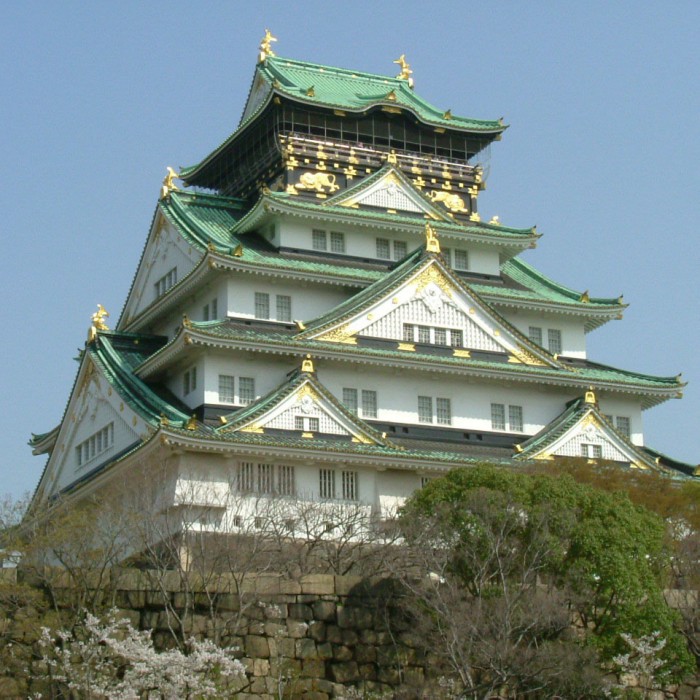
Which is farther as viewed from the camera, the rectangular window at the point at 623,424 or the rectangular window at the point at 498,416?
the rectangular window at the point at 623,424

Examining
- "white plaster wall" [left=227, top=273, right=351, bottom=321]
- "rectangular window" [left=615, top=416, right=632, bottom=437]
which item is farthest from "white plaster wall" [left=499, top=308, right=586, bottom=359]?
"white plaster wall" [left=227, top=273, right=351, bottom=321]

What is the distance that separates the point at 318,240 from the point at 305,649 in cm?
2115

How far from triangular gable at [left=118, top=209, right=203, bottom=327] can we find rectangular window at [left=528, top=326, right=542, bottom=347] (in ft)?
39.9

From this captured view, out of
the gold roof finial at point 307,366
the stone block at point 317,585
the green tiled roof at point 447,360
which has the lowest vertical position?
the stone block at point 317,585

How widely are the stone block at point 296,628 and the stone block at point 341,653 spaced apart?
776mm

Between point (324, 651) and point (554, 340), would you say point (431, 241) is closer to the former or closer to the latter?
point (554, 340)

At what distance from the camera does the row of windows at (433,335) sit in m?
49.9

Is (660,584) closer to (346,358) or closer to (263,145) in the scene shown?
(346,358)

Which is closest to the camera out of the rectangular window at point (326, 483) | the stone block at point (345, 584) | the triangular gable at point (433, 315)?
the stone block at point (345, 584)

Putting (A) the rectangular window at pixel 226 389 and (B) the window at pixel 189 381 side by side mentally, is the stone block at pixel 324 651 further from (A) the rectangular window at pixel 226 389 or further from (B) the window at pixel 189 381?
(B) the window at pixel 189 381

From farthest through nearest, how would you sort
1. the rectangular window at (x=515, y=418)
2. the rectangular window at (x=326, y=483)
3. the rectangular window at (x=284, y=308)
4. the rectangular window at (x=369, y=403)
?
the rectangular window at (x=515, y=418) → the rectangular window at (x=284, y=308) → the rectangular window at (x=369, y=403) → the rectangular window at (x=326, y=483)

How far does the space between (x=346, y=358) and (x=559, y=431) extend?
24.1 feet

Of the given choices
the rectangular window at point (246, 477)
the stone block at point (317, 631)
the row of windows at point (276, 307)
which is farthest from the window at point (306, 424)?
the stone block at point (317, 631)

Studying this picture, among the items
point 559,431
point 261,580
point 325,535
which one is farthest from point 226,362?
point 261,580
